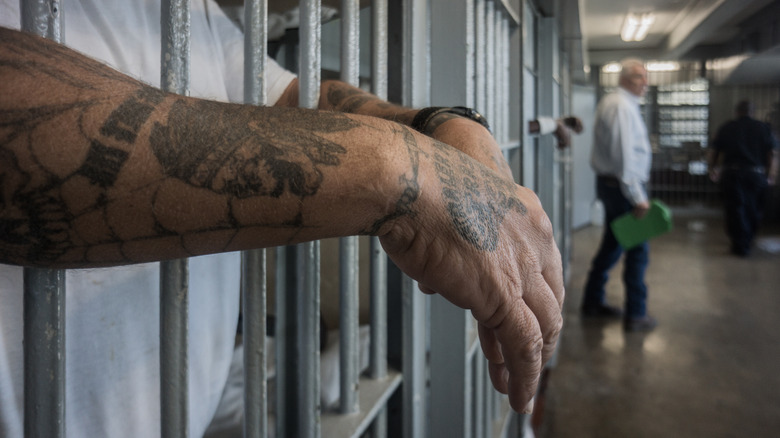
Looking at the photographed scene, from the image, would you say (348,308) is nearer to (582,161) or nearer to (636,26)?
(636,26)

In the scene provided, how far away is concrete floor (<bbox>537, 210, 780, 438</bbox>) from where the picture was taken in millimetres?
2732

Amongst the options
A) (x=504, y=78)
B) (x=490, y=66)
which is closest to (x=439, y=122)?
(x=490, y=66)

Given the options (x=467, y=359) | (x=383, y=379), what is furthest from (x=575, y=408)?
(x=383, y=379)

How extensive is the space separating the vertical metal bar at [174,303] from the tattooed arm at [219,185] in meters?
0.10

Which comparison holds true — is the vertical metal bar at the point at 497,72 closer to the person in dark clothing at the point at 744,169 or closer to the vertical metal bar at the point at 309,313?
the vertical metal bar at the point at 309,313

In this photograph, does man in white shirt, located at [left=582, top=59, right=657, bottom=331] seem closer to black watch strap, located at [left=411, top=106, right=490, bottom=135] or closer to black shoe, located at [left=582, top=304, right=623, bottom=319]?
black shoe, located at [left=582, top=304, right=623, bottom=319]

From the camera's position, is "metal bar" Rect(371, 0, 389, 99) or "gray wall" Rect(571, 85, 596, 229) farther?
"gray wall" Rect(571, 85, 596, 229)

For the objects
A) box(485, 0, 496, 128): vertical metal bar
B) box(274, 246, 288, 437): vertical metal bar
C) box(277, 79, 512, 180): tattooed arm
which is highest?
box(485, 0, 496, 128): vertical metal bar

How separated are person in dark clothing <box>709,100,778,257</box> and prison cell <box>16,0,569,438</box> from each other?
585 centimetres

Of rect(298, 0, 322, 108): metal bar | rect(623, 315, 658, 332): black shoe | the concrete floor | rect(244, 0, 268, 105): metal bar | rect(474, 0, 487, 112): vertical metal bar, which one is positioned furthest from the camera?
rect(623, 315, 658, 332): black shoe

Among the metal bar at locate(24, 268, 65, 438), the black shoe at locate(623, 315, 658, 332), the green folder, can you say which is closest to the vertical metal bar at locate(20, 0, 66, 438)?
the metal bar at locate(24, 268, 65, 438)

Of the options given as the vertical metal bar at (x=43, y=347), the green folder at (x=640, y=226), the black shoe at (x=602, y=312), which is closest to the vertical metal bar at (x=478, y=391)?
the vertical metal bar at (x=43, y=347)

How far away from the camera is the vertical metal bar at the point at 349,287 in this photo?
868 mm

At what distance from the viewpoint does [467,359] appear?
138 centimetres
